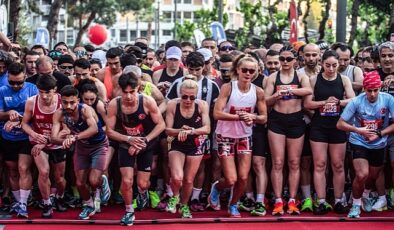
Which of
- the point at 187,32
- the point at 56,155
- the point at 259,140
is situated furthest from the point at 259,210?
the point at 187,32

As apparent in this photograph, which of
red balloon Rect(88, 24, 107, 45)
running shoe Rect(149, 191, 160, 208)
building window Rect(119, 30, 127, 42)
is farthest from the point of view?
building window Rect(119, 30, 127, 42)

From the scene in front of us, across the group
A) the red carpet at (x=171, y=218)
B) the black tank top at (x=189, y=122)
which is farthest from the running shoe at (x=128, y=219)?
the black tank top at (x=189, y=122)

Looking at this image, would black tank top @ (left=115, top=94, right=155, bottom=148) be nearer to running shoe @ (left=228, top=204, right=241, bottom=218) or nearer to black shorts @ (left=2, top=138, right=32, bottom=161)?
black shorts @ (left=2, top=138, right=32, bottom=161)

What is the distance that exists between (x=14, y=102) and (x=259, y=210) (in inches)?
142

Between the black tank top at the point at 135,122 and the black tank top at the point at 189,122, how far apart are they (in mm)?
416

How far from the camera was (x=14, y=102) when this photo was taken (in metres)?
10.5

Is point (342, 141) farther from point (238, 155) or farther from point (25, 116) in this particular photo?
point (25, 116)

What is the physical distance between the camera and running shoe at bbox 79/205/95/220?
10336 mm

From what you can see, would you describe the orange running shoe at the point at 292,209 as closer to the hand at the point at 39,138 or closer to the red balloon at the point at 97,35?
the hand at the point at 39,138

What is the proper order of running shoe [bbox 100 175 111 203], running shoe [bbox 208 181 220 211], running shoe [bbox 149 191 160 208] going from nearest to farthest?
running shoe [bbox 100 175 111 203], running shoe [bbox 208 181 220 211], running shoe [bbox 149 191 160 208]

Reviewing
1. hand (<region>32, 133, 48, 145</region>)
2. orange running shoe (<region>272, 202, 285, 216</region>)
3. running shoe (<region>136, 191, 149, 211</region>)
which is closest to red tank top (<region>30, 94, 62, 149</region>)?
hand (<region>32, 133, 48, 145</region>)

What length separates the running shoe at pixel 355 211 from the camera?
1044 cm

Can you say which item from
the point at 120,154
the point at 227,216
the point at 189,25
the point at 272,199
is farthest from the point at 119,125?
the point at 189,25

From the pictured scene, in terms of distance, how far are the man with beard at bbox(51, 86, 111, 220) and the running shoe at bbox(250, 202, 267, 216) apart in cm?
212
